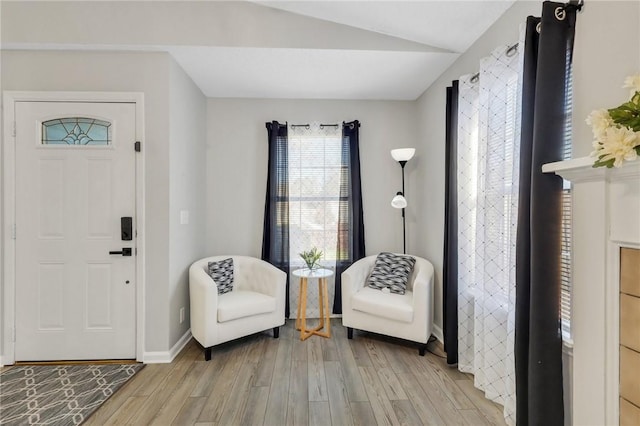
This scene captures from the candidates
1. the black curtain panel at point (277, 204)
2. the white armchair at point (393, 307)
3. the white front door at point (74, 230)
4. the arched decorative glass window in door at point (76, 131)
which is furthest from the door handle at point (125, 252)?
the white armchair at point (393, 307)

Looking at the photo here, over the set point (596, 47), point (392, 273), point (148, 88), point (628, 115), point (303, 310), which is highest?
point (148, 88)

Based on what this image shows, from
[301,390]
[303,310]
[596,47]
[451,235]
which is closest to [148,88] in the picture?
[303,310]

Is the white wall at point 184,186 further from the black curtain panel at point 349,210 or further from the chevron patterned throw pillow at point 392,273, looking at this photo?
the chevron patterned throw pillow at point 392,273

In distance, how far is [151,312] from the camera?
2.71 metres

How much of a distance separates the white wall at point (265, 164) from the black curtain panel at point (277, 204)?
0.16 meters

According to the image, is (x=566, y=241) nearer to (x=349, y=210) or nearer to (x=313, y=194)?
(x=349, y=210)

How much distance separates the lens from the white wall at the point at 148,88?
8.61 feet

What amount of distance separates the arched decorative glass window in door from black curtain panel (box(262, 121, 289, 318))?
1.59 metres

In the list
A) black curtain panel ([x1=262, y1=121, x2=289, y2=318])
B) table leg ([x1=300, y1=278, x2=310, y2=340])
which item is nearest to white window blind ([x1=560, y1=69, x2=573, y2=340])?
table leg ([x1=300, y1=278, x2=310, y2=340])

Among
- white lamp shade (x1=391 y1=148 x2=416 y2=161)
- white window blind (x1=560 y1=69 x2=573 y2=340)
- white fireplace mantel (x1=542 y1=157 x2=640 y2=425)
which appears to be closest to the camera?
white fireplace mantel (x1=542 y1=157 x2=640 y2=425)

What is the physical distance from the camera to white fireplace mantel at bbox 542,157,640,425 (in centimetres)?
124

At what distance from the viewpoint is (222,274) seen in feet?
10.5

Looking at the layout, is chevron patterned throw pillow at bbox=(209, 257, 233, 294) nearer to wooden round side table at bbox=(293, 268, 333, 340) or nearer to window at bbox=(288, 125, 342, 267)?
wooden round side table at bbox=(293, 268, 333, 340)

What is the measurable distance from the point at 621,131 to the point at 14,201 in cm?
381
